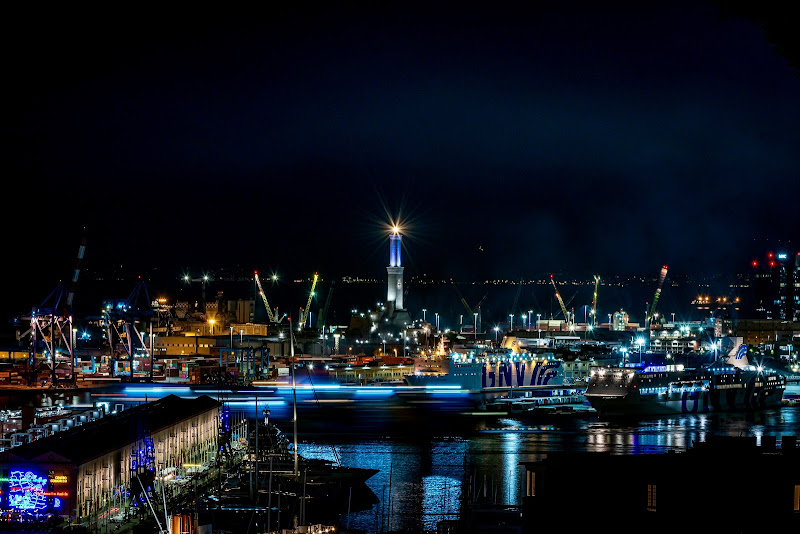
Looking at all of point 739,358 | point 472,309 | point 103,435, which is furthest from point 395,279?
point 103,435

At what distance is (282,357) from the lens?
120 feet

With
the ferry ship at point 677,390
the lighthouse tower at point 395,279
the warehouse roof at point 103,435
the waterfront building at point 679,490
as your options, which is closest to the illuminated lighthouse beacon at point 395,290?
the lighthouse tower at point 395,279

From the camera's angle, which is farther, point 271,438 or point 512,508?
point 271,438

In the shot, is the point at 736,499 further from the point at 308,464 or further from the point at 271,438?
the point at 271,438

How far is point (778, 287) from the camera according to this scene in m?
59.8

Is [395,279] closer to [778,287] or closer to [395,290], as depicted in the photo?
[395,290]

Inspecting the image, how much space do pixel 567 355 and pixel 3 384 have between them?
17793 mm

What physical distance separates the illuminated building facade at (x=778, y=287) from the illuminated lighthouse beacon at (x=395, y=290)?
23.8 m

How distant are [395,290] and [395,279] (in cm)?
62

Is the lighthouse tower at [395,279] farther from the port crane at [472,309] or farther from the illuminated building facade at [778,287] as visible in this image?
the illuminated building facade at [778,287]

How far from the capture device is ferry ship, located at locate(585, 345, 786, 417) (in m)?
24.1

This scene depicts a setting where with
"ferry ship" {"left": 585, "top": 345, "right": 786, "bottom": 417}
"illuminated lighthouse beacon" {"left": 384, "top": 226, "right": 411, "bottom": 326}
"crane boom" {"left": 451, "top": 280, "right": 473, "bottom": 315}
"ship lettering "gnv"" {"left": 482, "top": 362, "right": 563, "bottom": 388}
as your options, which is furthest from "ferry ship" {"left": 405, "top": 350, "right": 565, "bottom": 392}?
"crane boom" {"left": 451, "top": 280, "right": 473, "bottom": 315}

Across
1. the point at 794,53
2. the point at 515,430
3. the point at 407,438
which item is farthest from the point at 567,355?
the point at 794,53

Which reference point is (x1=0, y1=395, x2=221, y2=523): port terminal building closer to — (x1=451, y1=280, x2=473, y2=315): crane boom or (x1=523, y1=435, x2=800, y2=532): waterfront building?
(x1=523, y1=435, x2=800, y2=532): waterfront building
